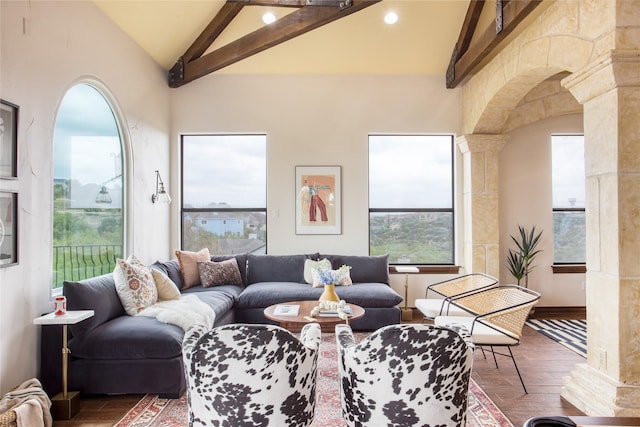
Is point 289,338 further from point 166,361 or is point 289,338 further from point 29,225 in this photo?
point 29,225

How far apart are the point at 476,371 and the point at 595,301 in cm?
121

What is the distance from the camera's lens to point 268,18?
4.80 m

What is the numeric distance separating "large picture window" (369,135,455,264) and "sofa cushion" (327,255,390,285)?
1.49ft

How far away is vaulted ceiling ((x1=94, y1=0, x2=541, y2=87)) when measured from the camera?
4391mm

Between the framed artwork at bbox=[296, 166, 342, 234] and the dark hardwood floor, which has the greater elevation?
the framed artwork at bbox=[296, 166, 342, 234]

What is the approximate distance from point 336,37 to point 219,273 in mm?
3389

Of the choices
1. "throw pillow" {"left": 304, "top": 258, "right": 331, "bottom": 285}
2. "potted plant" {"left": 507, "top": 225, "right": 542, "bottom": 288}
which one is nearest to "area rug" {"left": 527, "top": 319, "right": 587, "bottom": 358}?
"potted plant" {"left": 507, "top": 225, "right": 542, "bottom": 288}

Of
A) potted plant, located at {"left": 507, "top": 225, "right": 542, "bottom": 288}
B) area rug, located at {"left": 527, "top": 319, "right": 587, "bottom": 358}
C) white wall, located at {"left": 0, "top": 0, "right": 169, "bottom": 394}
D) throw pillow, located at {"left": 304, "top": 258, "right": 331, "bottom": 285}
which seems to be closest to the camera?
white wall, located at {"left": 0, "top": 0, "right": 169, "bottom": 394}

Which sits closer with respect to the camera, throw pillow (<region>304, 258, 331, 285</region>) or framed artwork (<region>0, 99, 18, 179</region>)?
framed artwork (<region>0, 99, 18, 179</region>)

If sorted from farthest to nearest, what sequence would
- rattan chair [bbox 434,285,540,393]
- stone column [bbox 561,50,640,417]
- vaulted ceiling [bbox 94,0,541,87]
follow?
vaulted ceiling [bbox 94,0,541,87]
rattan chair [bbox 434,285,540,393]
stone column [bbox 561,50,640,417]

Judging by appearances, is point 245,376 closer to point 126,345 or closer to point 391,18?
point 126,345

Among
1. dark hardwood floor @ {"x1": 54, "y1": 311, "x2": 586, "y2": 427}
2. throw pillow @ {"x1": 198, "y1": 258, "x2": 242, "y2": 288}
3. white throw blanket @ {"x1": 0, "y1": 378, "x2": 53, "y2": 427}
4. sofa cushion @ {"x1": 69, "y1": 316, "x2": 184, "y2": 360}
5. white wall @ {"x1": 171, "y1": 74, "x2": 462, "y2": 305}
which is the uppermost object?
white wall @ {"x1": 171, "y1": 74, "x2": 462, "y2": 305}

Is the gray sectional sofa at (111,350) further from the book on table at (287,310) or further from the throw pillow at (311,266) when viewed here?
the throw pillow at (311,266)

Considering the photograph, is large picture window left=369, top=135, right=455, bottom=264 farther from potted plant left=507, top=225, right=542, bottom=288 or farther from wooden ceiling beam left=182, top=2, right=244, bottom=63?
wooden ceiling beam left=182, top=2, right=244, bottom=63
